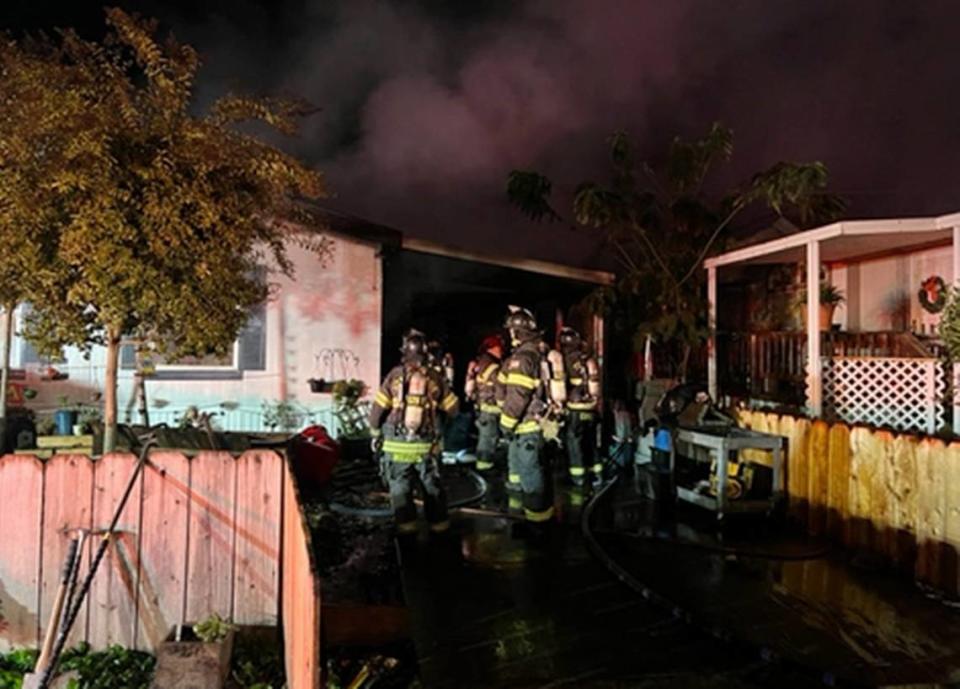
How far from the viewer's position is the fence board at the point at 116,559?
147 inches

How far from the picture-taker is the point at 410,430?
5781 millimetres

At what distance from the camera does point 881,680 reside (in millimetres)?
3678

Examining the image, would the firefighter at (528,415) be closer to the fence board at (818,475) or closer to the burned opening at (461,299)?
the fence board at (818,475)

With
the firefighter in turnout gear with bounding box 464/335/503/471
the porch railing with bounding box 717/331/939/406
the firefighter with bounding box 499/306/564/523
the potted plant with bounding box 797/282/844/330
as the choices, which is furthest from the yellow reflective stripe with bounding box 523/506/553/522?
the potted plant with bounding box 797/282/844/330

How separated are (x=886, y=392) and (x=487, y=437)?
5269 millimetres

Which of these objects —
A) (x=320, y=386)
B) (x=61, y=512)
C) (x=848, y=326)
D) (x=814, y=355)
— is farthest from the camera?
(x=848, y=326)

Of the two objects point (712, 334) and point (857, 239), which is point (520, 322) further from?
point (857, 239)

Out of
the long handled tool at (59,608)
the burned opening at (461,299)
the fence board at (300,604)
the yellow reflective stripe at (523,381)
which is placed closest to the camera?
the fence board at (300,604)

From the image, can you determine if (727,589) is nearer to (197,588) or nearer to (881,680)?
(881,680)

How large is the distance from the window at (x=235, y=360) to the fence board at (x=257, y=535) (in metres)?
6.05

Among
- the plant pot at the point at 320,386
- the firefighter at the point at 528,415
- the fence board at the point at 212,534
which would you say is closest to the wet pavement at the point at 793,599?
the firefighter at the point at 528,415

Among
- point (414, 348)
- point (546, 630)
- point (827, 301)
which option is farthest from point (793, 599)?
point (827, 301)

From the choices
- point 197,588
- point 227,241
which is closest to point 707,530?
point 197,588

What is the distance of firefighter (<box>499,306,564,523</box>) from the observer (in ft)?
21.1
